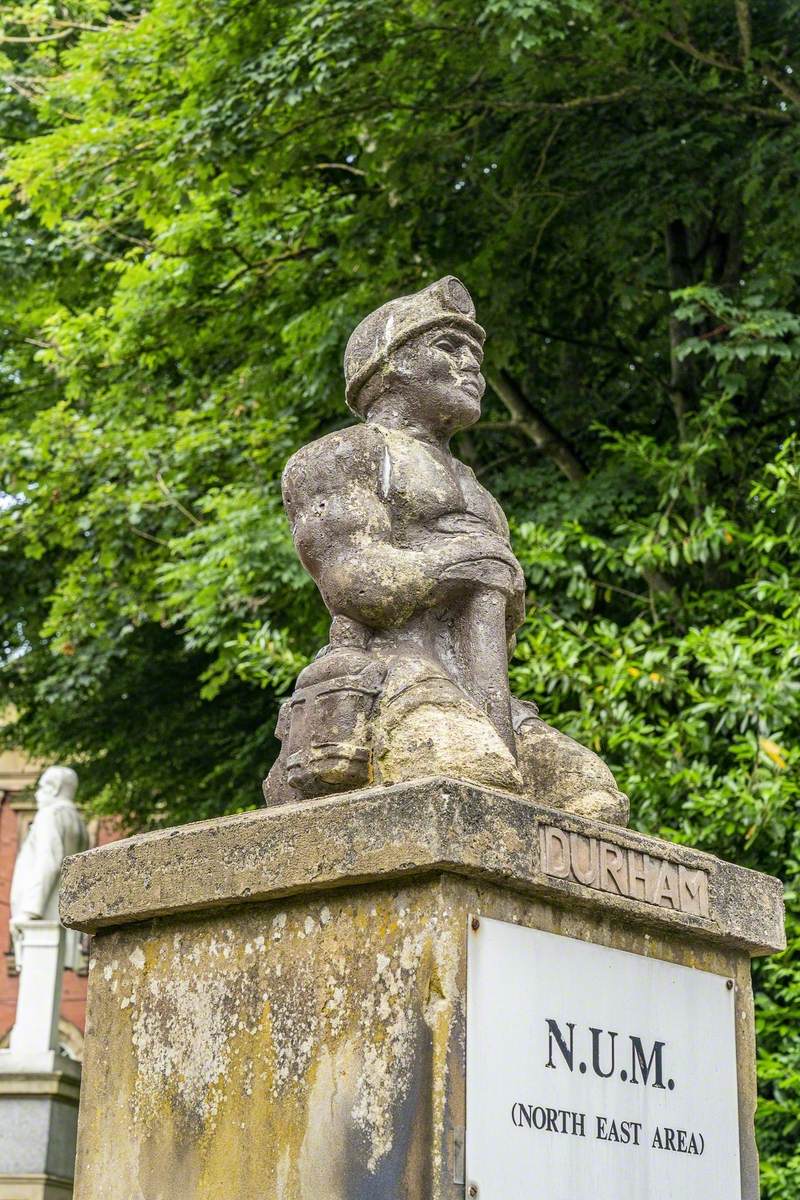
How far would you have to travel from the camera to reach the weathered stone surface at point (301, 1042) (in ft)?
12.1

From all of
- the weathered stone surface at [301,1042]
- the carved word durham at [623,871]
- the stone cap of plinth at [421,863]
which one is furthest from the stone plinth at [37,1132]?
the carved word durham at [623,871]

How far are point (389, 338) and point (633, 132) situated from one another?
666cm

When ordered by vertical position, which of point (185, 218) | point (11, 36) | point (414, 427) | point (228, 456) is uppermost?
point (11, 36)

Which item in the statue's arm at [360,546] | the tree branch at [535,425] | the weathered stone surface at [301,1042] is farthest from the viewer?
the tree branch at [535,425]

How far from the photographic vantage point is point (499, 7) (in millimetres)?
9352

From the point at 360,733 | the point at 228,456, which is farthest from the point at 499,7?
the point at 360,733

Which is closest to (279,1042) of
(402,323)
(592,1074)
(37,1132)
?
(592,1074)

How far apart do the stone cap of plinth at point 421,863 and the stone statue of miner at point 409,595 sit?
0.18 metres

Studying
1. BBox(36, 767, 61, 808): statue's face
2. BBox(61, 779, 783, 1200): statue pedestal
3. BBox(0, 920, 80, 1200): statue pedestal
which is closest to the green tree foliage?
BBox(36, 767, 61, 808): statue's face

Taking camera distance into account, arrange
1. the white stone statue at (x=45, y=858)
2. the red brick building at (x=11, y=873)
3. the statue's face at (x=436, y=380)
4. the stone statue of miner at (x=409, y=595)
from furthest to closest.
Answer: the red brick building at (x=11, y=873)
the white stone statue at (x=45, y=858)
the statue's face at (x=436, y=380)
the stone statue of miner at (x=409, y=595)

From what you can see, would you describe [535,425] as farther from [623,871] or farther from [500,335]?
[623,871]

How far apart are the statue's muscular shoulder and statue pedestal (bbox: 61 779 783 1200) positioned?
84 cm

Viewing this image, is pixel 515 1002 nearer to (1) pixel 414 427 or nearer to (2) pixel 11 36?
(1) pixel 414 427

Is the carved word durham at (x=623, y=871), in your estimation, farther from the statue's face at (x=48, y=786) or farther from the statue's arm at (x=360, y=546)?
the statue's face at (x=48, y=786)
